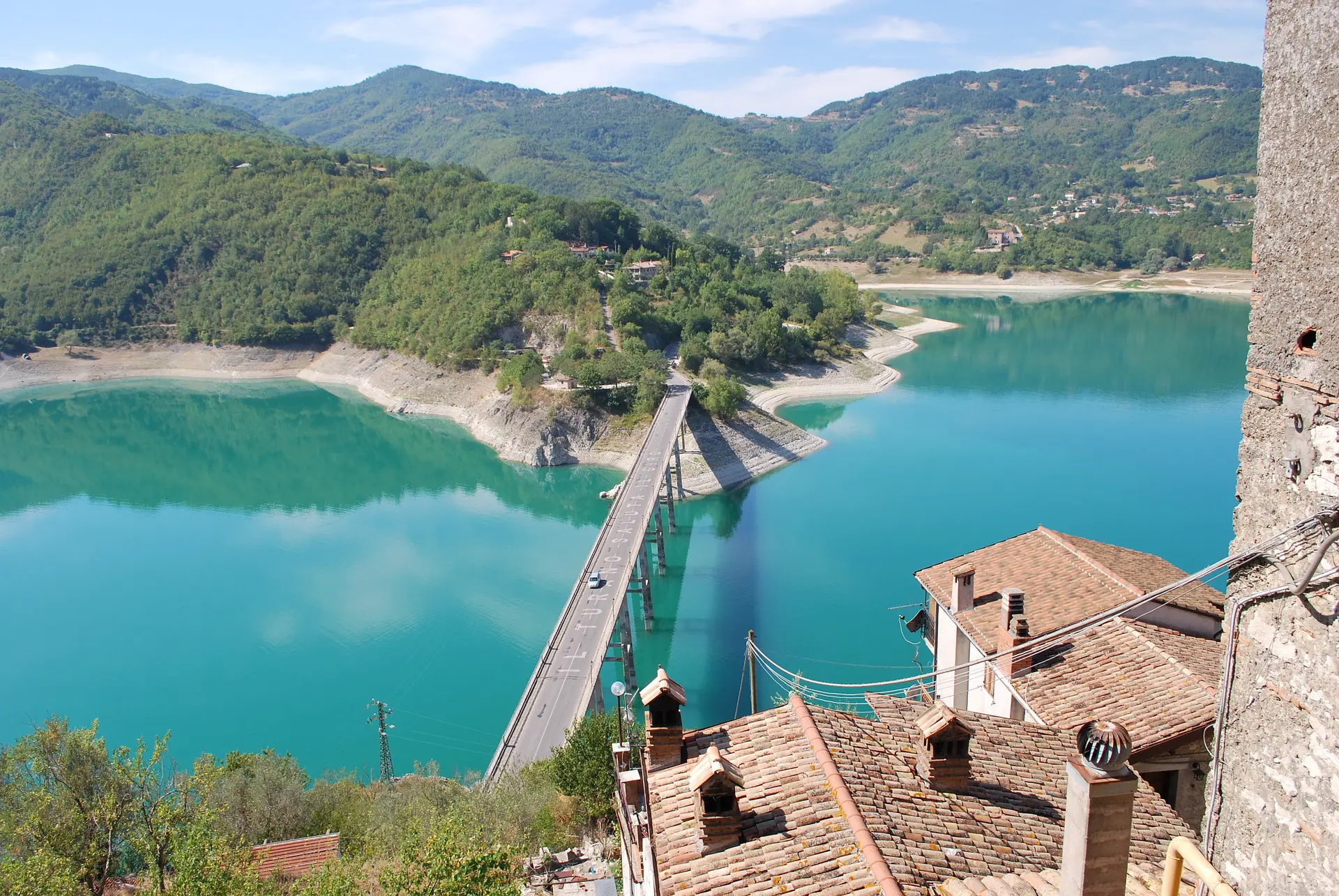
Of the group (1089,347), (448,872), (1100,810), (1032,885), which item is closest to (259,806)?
(448,872)

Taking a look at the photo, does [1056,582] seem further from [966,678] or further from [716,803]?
[716,803]

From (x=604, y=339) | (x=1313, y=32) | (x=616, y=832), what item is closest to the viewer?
(x=1313, y=32)

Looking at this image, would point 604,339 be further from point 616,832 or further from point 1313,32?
point 1313,32

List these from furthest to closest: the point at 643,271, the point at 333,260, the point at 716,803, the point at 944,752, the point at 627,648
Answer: the point at 333,260 < the point at 643,271 < the point at 627,648 < the point at 944,752 < the point at 716,803

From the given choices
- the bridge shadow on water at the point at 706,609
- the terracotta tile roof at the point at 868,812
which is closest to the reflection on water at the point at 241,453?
the bridge shadow on water at the point at 706,609

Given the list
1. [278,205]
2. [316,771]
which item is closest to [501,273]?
[278,205]

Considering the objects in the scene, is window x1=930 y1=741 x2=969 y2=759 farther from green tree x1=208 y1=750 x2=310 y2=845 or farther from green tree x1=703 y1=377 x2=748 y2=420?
green tree x1=703 y1=377 x2=748 y2=420
